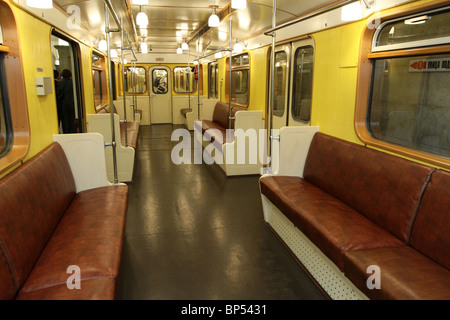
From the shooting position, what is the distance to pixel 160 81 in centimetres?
1198

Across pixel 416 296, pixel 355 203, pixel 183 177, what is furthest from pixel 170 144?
pixel 416 296

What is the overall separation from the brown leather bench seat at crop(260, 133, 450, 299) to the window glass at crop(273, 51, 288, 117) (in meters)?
2.04

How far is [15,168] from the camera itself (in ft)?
7.91

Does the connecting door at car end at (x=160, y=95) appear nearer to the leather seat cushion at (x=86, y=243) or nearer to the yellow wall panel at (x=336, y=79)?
the yellow wall panel at (x=336, y=79)

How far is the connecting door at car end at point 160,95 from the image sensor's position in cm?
1189

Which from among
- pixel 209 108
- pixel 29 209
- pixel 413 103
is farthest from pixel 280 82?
pixel 29 209

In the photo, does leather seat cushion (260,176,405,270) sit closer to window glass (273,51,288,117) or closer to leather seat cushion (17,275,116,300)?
leather seat cushion (17,275,116,300)

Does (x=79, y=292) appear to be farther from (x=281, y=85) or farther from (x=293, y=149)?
(x=281, y=85)

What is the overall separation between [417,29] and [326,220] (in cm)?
164

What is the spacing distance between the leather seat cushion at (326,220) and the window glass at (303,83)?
4.99ft

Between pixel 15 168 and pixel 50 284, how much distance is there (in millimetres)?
1022

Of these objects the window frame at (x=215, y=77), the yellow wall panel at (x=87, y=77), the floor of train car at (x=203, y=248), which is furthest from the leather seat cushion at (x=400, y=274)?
the window frame at (x=215, y=77)

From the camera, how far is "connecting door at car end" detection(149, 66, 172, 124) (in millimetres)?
11891
